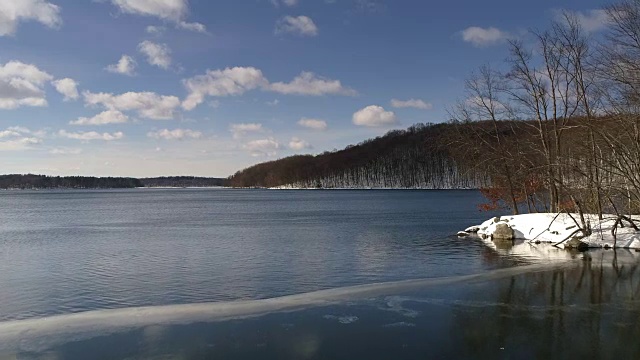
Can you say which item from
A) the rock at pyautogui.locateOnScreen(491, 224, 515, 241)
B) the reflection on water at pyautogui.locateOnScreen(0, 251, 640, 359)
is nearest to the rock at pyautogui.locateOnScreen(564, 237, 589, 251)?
the rock at pyautogui.locateOnScreen(491, 224, 515, 241)

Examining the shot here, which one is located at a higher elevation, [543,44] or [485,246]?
[543,44]

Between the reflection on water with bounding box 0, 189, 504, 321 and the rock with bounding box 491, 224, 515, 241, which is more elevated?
the rock with bounding box 491, 224, 515, 241

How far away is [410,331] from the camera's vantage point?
1038 centimetres

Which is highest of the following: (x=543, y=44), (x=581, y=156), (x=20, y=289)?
(x=543, y=44)

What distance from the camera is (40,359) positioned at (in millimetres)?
9023

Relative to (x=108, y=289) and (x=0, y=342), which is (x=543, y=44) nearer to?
(x=108, y=289)

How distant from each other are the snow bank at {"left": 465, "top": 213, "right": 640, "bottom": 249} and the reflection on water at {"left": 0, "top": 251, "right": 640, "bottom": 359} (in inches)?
374

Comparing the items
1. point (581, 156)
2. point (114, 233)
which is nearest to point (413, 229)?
point (581, 156)

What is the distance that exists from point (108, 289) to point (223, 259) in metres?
6.43

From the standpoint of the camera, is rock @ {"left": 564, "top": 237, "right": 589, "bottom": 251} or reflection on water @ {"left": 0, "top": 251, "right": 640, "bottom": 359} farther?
rock @ {"left": 564, "top": 237, "right": 589, "bottom": 251}

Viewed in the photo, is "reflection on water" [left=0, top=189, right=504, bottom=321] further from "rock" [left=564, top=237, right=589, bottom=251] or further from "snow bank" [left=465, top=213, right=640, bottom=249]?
"rock" [left=564, top=237, right=589, bottom=251]

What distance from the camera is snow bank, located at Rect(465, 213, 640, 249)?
2269cm

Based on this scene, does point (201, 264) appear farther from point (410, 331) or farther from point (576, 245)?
point (576, 245)

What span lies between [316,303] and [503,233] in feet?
58.8
